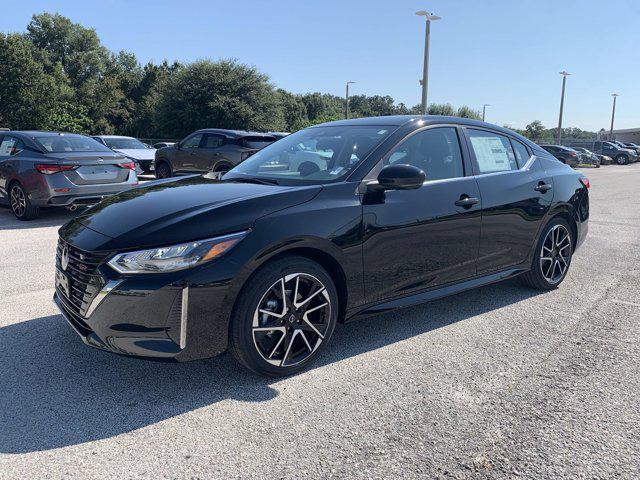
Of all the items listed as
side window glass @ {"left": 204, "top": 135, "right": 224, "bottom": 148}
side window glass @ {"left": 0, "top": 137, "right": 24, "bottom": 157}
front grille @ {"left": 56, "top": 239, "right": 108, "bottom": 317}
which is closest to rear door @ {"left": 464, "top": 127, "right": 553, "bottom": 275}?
front grille @ {"left": 56, "top": 239, "right": 108, "bottom": 317}

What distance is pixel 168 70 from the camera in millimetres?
61656

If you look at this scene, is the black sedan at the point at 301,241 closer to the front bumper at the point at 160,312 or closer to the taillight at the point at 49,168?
the front bumper at the point at 160,312

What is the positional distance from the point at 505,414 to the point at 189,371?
1895 millimetres

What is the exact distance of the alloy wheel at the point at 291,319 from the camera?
3.10 m

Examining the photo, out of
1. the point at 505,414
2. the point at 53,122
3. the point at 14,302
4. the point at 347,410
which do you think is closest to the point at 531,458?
the point at 505,414

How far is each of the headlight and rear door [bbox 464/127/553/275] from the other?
7.81 feet

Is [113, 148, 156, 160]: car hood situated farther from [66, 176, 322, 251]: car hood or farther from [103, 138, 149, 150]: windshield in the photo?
[66, 176, 322, 251]: car hood

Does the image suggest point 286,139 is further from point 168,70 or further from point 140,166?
point 168,70

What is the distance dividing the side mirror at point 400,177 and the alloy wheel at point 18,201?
7.22 meters

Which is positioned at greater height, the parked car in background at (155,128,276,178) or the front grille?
the parked car in background at (155,128,276,178)

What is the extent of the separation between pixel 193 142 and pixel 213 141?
0.80m

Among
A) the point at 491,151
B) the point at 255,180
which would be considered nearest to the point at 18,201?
the point at 255,180

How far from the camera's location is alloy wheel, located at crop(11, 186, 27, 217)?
8.58m

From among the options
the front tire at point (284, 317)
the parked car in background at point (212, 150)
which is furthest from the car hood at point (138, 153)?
the front tire at point (284, 317)
